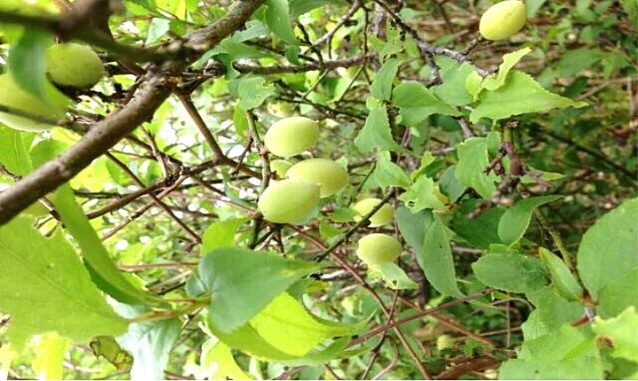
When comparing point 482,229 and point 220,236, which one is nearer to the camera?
point 220,236

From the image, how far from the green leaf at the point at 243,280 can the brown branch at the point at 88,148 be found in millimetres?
95

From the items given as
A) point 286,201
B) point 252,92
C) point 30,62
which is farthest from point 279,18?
point 30,62

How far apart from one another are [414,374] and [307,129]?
2.39ft

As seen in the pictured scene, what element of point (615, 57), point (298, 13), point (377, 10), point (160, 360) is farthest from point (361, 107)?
point (160, 360)

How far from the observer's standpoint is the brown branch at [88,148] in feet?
1.22

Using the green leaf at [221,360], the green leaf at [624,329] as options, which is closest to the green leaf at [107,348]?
the green leaf at [221,360]

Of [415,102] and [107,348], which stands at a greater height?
[415,102]

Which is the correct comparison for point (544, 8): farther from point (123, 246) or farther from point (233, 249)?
point (233, 249)

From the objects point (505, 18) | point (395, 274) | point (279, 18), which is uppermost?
point (279, 18)

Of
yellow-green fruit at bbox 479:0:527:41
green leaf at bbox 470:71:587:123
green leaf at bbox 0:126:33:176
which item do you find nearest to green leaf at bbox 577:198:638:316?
green leaf at bbox 470:71:587:123

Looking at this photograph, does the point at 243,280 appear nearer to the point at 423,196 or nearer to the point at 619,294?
the point at 619,294

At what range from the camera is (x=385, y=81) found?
30.0 inches

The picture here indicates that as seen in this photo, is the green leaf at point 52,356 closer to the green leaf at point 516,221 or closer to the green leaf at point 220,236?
the green leaf at point 220,236

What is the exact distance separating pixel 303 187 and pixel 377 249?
21 cm
